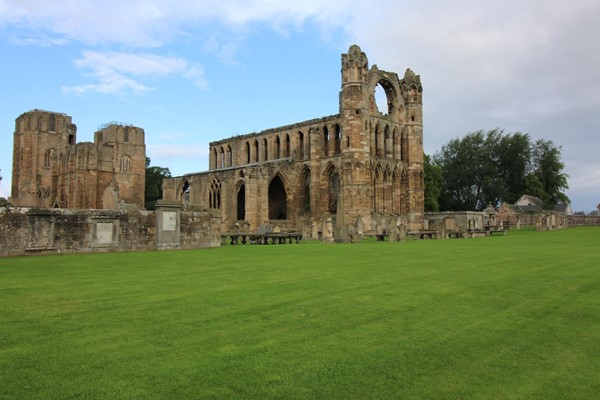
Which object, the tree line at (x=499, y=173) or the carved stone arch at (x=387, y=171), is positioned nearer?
the carved stone arch at (x=387, y=171)

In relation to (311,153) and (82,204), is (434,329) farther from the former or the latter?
(82,204)

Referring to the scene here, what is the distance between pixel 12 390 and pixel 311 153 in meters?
39.1

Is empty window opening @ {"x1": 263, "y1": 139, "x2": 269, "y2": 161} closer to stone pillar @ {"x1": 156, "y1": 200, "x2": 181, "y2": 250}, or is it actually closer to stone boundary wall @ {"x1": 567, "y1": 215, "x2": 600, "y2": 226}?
stone boundary wall @ {"x1": 567, "y1": 215, "x2": 600, "y2": 226}

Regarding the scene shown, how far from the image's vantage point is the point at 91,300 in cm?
649

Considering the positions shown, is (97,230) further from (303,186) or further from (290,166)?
(303,186)

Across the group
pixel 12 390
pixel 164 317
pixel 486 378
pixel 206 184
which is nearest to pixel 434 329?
pixel 486 378

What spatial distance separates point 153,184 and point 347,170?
43534 millimetres

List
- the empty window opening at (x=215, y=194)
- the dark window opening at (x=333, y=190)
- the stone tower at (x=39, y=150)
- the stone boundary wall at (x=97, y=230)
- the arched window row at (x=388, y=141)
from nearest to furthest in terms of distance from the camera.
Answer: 1. the stone boundary wall at (x=97, y=230)
2. the arched window row at (x=388, y=141)
3. the dark window opening at (x=333, y=190)
4. the empty window opening at (x=215, y=194)
5. the stone tower at (x=39, y=150)

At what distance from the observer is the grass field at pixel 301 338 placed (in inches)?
Answer: 142

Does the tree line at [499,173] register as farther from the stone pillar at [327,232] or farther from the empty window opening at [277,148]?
the stone pillar at [327,232]

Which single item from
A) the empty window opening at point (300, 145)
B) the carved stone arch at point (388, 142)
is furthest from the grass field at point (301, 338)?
the empty window opening at point (300, 145)

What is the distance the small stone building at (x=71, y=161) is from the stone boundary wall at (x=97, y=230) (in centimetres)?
3440

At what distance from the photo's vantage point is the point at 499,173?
68062 millimetres

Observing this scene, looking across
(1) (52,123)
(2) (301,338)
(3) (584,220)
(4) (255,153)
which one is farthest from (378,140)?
(2) (301,338)
